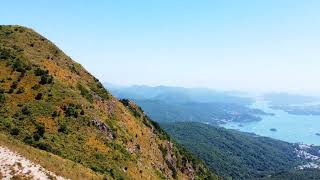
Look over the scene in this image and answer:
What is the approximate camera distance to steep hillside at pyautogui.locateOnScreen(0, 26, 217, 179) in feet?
186

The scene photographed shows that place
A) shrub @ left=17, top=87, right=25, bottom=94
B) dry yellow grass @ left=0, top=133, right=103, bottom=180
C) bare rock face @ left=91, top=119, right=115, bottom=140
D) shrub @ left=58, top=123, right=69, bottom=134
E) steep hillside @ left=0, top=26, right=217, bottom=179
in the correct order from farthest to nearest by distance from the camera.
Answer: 1. bare rock face @ left=91, top=119, right=115, bottom=140
2. shrub @ left=17, top=87, right=25, bottom=94
3. shrub @ left=58, top=123, right=69, bottom=134
4. steep hillside @ left=0, top=26, right=217, bottom=179
5. dry yellow grass @ left=0, top=133, right=103, bottom=180

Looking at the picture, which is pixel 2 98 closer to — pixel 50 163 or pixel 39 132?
pixel 39 132

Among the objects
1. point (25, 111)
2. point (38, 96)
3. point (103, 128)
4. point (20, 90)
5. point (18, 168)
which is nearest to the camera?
point (18, 168)

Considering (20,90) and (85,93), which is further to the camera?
(85,93)

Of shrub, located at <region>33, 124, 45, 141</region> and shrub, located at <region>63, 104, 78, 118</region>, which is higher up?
shrub, located at <region>63, 104, 78, 118</region>

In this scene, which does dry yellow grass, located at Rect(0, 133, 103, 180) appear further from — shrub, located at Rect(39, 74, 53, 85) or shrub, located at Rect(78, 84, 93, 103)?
shrub, located at Rect(78, 84, 93, 103)

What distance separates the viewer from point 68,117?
212 ft

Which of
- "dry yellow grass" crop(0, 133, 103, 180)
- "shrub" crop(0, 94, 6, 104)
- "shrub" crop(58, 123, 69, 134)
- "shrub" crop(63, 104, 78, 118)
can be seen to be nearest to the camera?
"dry yellow grass" crop(0, 133, 103, 180)

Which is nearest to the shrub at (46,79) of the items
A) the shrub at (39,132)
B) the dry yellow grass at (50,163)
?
the shrub at (39,132)

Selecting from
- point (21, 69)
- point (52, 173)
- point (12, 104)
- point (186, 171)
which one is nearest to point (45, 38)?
point (21, 69)

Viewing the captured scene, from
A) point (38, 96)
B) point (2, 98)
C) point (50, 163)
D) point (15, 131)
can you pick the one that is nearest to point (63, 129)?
point (15, 131)

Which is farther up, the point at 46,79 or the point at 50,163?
the point at 46,79

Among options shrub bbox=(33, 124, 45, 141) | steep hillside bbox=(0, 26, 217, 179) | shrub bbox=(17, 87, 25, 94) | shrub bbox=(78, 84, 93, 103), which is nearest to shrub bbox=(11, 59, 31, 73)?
steep hillside bbox=(0, 26, 217, 179)

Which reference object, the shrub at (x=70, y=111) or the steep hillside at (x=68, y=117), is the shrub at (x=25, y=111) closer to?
the steep hillside at (x=68, y=117)
